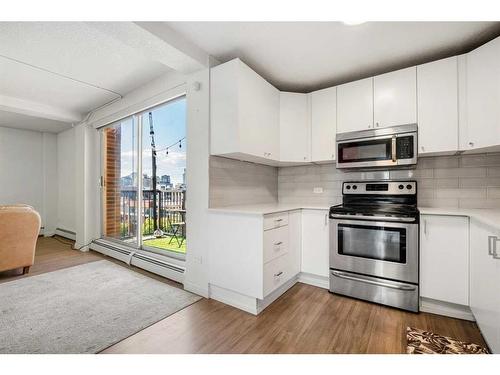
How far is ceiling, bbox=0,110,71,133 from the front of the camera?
438 centimetres

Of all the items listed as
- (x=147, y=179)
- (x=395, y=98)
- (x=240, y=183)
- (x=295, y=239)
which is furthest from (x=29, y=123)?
(x=395, y=98)

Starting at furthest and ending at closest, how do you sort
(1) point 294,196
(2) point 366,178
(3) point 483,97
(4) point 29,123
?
(4) point 29,123, (1) point 294,196, (2) point 366,178, (3) point 483,97

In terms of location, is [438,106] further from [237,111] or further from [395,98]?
[237,111]

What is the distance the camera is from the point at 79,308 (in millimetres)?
2180

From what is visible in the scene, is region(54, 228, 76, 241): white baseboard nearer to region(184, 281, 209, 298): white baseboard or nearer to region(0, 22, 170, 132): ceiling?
region(0, 22, 170, 132): ceiling

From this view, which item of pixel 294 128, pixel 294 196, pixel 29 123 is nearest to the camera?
pixel 294 128

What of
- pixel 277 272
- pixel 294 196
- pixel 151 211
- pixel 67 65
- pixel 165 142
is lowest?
pixel 277 272

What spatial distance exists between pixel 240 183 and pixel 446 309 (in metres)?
2.33

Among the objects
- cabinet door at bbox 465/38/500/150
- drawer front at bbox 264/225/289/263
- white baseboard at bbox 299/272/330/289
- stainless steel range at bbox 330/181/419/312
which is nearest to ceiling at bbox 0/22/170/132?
drawer front at bbox 264/225/289/263

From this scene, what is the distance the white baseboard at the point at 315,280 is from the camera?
8.66 ft

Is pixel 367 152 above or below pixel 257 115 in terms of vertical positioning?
below
